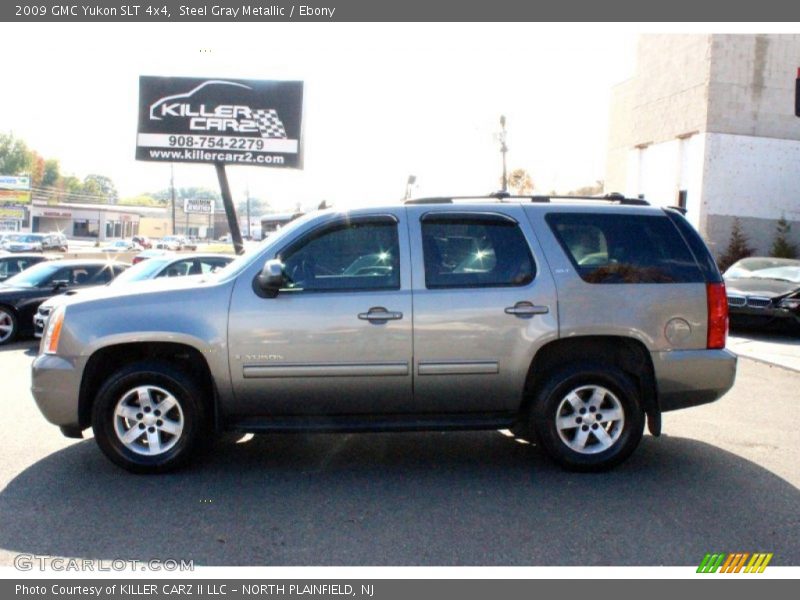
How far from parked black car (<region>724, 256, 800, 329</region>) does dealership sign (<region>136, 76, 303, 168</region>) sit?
40.5 ft

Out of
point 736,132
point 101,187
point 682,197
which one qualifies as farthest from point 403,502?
point 101,187

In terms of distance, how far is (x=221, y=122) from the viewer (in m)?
20.8

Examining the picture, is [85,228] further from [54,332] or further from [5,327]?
[54,332]

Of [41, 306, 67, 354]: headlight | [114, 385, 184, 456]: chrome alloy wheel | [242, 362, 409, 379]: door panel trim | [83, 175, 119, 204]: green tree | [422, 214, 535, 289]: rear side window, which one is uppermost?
[83, 175, 119, 204]: green tree

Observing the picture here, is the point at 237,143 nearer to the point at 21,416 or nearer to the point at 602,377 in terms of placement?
the point at 21,416

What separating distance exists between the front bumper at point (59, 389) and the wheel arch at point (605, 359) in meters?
3.26

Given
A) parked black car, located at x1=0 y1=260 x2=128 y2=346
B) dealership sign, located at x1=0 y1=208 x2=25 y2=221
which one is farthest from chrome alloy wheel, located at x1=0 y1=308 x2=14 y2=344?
dealership sign, located at x1=0 y1=208 x2=25 y2=221

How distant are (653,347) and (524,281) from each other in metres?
1.08

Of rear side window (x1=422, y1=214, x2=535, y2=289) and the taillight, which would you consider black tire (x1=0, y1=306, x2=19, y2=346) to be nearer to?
rear side window (x1=422, y1=214, x2=535, y2=289)

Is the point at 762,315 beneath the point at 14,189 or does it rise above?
beneath

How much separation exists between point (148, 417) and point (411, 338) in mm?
1990

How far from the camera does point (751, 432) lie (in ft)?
21.8

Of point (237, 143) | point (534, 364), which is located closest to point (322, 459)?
point (534, 364)

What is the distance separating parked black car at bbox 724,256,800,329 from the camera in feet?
42.9
